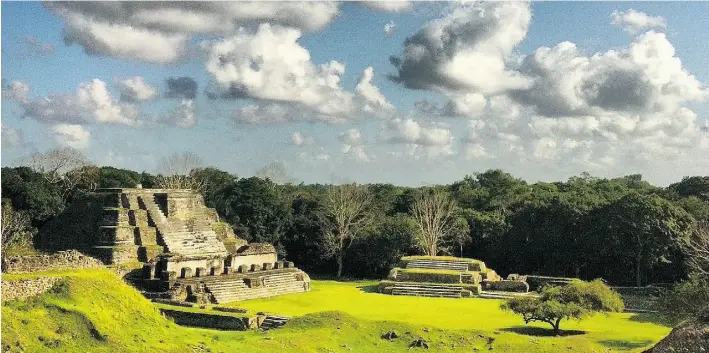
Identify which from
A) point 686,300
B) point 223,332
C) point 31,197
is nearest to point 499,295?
point 686,300

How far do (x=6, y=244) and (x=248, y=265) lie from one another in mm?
11828

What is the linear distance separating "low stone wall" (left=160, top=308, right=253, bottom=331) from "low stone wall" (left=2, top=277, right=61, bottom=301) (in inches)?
249

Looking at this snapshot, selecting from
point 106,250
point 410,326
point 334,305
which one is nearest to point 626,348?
point 410,326

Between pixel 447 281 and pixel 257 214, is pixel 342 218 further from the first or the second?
pixel 447 281

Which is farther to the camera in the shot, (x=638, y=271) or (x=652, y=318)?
(x=638, y=271)

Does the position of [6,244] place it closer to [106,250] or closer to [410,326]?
[106,250]

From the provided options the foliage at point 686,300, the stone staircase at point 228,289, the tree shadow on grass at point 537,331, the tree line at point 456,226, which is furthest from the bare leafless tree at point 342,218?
the foliage at point 686,300

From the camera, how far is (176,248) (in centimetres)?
3078

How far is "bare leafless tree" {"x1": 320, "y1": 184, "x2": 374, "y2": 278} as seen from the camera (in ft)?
131

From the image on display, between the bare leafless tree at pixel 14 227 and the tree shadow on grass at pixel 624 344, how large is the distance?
27.1 metres

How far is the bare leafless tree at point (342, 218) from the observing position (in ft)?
131

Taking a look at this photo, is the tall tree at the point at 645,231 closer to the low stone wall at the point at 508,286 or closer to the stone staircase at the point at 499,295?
the low stone wall at the point at 508,286

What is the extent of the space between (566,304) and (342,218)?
70.4 ft

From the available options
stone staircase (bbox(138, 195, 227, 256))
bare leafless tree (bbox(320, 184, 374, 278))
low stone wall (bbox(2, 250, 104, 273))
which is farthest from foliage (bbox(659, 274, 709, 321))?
bare leafless tree (bbox(320, 184, 374, 278))
